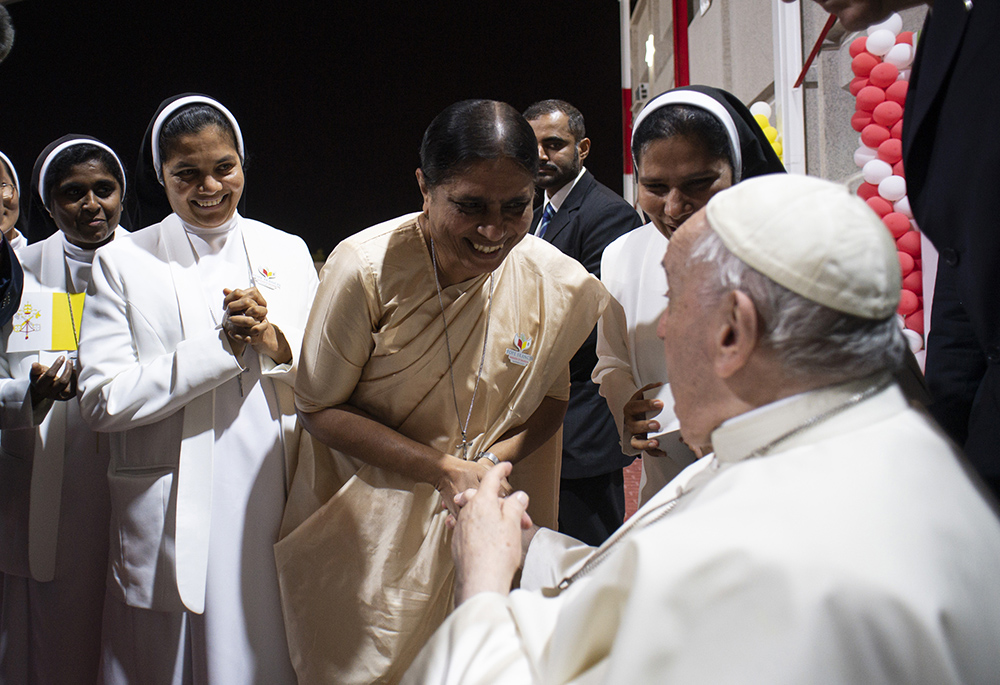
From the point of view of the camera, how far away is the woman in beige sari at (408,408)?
1.86 meters

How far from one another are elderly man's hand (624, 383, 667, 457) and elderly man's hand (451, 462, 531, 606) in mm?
512

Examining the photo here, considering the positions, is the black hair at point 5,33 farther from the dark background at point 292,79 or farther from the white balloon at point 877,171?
the dark background at point 292,79

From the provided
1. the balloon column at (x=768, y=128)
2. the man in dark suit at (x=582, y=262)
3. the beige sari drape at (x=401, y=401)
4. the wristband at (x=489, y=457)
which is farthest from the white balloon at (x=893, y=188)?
Answer: the wristband at (x=489, y=457)

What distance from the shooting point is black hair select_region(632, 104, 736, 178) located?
75.2 inches

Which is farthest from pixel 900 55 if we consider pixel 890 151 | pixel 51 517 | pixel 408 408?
pixel 51 517

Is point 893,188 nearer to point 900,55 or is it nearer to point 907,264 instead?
point 907,264

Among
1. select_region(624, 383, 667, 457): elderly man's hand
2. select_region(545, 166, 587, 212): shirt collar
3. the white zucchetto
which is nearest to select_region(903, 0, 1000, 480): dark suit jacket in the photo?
the white zucchetto

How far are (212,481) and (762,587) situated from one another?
163cm

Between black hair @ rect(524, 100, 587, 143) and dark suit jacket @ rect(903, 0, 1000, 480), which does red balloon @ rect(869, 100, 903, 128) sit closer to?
black hair @ rect(524, 100, 587, 143)

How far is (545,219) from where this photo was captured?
375 centimetres

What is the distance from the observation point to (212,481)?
2109 mm

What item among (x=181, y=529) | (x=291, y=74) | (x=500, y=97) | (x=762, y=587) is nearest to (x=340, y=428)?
(x=181, y=529)

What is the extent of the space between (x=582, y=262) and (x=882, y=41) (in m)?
1.40

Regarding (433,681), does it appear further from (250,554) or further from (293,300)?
(293,300)
